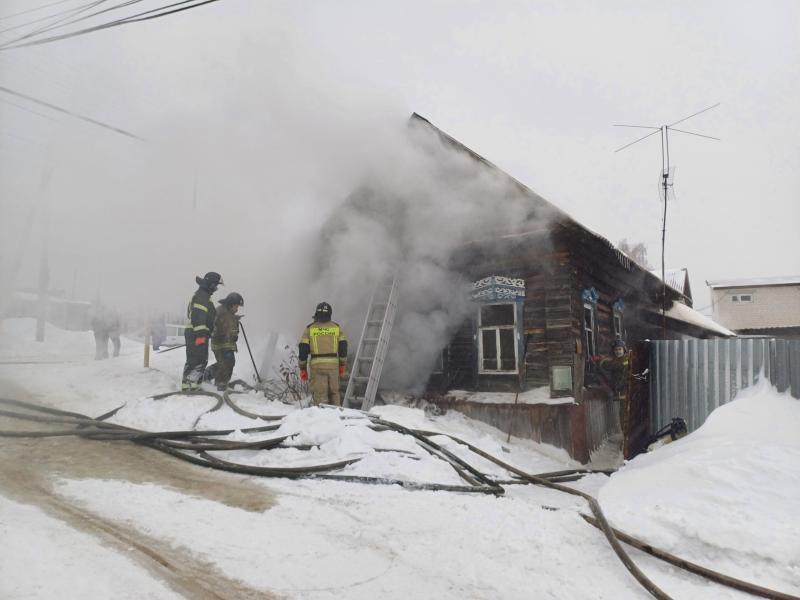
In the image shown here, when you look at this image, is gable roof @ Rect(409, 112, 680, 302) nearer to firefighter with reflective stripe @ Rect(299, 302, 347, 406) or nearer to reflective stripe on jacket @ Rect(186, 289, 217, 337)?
firefighter with reflective stripe @ Rect(299, 302, 347, 406)

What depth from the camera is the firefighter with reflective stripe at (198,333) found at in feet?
25.2

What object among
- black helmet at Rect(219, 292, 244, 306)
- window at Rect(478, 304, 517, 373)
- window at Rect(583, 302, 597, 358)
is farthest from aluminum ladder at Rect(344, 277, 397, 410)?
window at Rect(583, 302, 597, 358)

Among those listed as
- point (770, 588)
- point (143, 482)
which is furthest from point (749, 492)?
point (143, 482)

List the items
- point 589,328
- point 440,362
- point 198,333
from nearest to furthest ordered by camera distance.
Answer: point 198,333 → point 440,362 → point 589,328

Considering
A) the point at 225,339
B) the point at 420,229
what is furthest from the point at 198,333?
the point at 420,229

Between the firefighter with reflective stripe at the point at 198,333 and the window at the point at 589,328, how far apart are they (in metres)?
6.51

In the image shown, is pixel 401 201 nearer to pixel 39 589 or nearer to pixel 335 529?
pixel 335 529

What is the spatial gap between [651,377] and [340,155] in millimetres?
6618

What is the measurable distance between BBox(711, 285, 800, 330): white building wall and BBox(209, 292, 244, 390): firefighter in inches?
1311

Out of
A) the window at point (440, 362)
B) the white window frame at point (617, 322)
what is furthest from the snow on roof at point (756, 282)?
the window at point (440, 362)

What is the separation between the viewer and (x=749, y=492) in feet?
11.9

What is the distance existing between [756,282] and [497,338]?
3106cm

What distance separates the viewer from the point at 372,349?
8.64m

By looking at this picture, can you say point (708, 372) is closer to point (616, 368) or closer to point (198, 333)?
point (616, 368)
